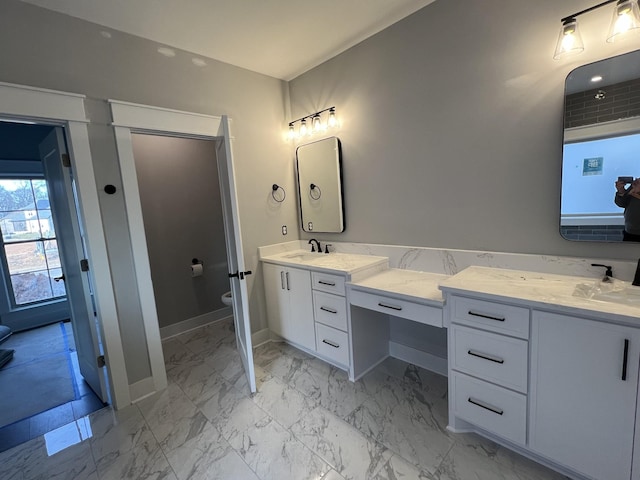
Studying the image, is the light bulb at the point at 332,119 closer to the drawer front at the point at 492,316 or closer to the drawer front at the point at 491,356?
the drawer front at the point at 492,316

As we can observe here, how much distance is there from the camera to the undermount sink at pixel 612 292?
134 cm

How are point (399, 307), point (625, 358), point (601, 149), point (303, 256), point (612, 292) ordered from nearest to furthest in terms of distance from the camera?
point (625, 358), point (612, 292), point (601, 149), point (399, 307), point (303, 256)

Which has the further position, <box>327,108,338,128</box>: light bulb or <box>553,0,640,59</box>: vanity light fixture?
<box>327,108,338,128</box>: light bulb

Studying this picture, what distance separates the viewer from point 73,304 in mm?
2531

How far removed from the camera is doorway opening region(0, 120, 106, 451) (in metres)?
2.17

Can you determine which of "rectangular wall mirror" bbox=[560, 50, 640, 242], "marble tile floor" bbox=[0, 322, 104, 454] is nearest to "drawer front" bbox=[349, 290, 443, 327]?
"rectangular wall mirror" bbox=[560, 50, 640, 242]

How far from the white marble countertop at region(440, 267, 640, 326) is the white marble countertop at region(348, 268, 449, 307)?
0.53 feet

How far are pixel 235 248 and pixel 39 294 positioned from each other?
12.5 ft

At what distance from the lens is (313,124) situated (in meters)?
2.92

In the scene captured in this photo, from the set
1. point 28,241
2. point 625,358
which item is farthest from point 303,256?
point 28,241

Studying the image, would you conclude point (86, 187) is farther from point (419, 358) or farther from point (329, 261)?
point (419, 358)

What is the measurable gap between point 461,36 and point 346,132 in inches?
42.8

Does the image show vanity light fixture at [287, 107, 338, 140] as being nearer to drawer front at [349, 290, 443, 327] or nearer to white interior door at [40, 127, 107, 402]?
drawer front at [349, 290, 443, 327]

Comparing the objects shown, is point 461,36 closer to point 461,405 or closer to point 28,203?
point 461,405
